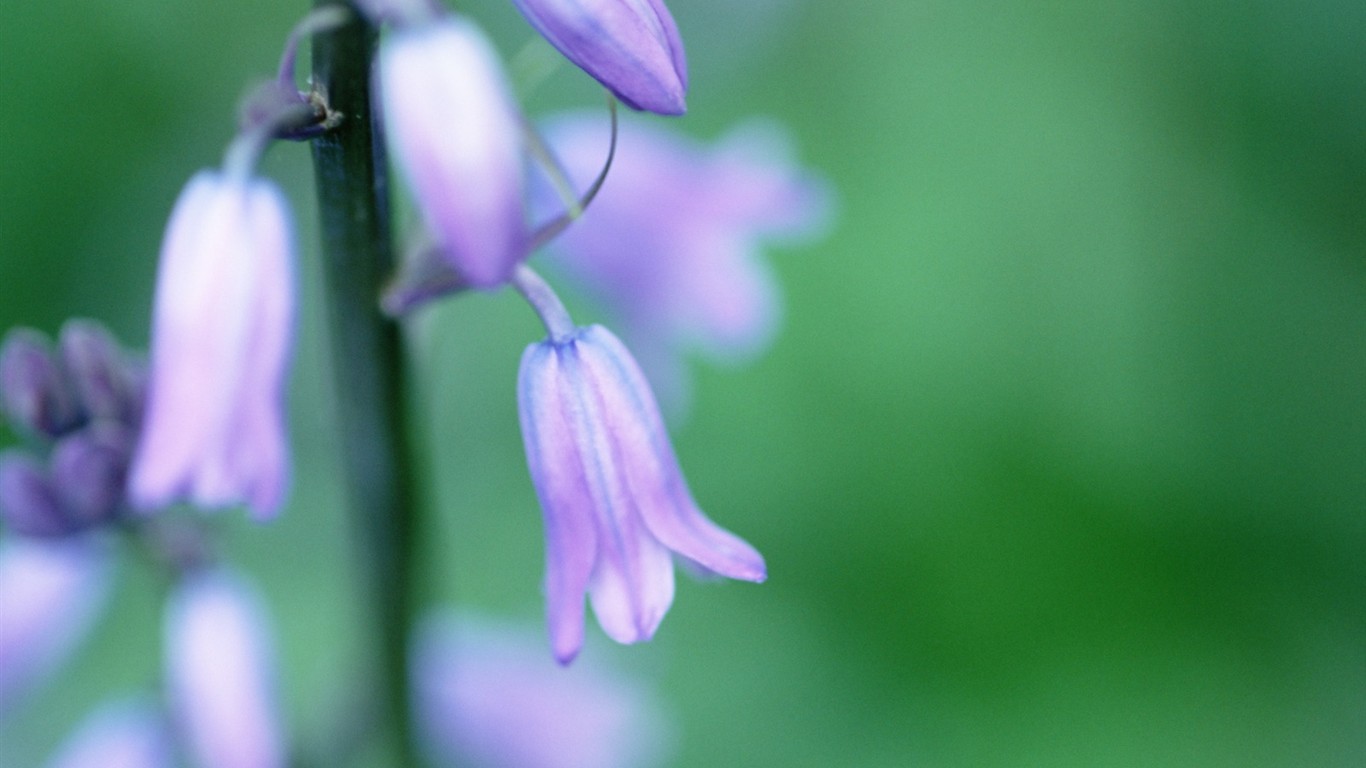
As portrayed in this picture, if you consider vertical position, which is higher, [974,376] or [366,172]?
[366,172]

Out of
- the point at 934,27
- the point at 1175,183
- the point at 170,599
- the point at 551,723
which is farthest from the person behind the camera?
the point at 934,27

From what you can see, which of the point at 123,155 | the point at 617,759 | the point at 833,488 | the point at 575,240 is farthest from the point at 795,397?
the point at 123,155

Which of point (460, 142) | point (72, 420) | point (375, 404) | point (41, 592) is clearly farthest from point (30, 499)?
point (460, 142)

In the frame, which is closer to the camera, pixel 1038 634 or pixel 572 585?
pixel 572 585

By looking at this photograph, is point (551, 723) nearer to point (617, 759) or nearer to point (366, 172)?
point (617, 759)

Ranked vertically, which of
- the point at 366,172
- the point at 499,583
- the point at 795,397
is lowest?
the point at 499,583

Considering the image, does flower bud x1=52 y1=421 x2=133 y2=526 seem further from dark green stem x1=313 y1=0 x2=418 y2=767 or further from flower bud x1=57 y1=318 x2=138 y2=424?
dark green stem x1=313 y1=0 x2=418 y2=767

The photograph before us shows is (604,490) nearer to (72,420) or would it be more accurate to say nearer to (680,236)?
(72,420)
